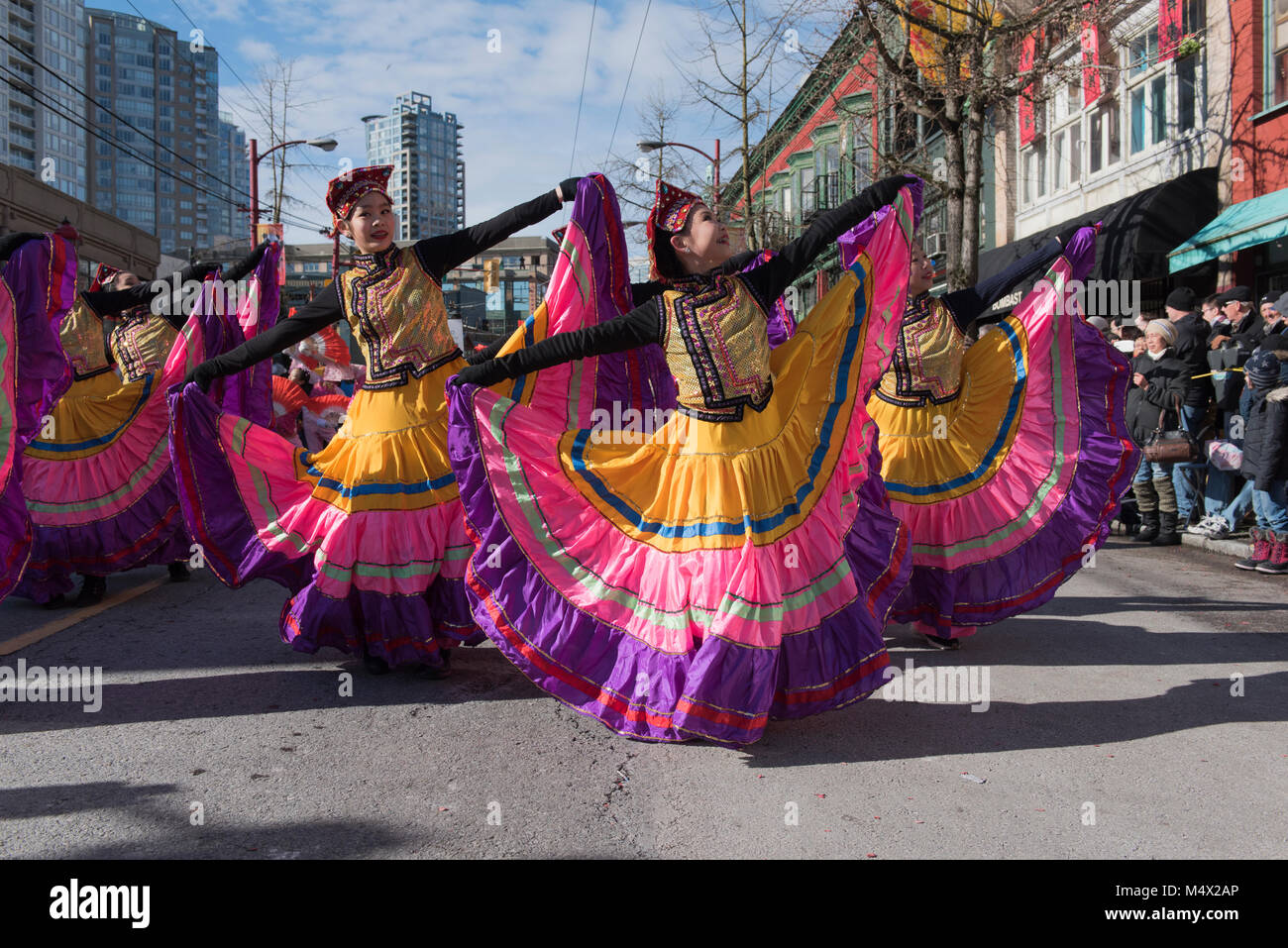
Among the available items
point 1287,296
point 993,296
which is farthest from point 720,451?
point 1287,296

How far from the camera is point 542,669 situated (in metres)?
3.83

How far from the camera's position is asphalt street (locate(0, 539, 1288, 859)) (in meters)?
2.95

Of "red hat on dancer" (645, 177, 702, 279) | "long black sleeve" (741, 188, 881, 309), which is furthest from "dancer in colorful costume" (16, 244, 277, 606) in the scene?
"long black sleeve" (741, 188, 881, 309)

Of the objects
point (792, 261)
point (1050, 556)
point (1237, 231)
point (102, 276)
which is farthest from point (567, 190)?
point (1237, 231)

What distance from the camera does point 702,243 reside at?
3979mm

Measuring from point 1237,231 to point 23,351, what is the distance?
43.1ft

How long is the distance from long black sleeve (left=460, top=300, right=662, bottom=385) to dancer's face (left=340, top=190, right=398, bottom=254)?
1.22 metres

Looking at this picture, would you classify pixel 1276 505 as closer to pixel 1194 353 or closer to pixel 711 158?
pixel 1194 353

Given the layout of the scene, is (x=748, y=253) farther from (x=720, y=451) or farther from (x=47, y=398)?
(x=47, y=398)

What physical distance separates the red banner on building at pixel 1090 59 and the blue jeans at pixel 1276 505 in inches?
335

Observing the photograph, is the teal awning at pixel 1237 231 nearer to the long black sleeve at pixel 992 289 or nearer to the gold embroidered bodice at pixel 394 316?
the long black sleeve at pixel 992 289

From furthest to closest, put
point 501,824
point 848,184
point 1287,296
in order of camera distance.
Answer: point 848,184, point 1287,296, point 501,824

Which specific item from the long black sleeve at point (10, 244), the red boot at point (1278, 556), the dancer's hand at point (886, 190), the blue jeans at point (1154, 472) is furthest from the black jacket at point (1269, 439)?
the long black sleeve at point (10, 244)
